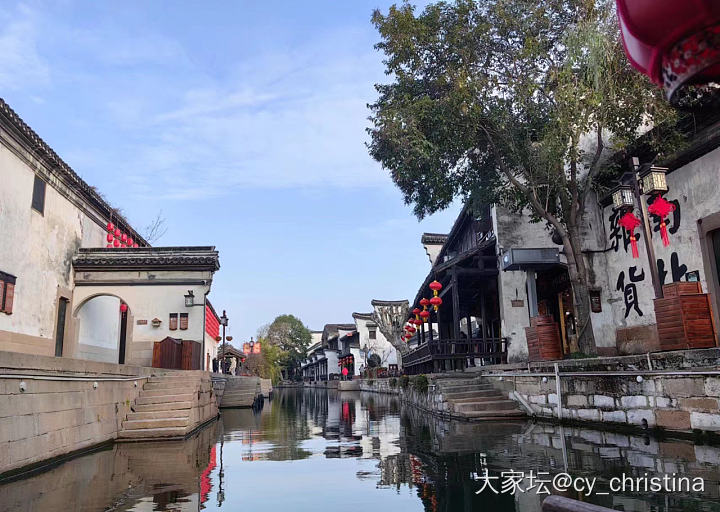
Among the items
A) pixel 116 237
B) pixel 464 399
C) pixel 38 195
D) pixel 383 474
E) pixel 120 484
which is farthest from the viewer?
pixel 116 237

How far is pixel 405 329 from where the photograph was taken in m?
28.3

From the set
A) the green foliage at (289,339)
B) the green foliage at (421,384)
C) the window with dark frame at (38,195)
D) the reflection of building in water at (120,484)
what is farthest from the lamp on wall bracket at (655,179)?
the green foliage at (289,339)

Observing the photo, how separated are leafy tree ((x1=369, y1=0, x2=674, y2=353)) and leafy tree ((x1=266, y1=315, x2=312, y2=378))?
59262mm

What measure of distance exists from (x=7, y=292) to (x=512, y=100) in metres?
13.3

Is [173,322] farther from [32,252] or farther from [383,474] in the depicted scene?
[383,474]

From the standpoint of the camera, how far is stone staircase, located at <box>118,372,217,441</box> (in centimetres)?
1015

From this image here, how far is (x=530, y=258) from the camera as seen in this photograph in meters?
14.5

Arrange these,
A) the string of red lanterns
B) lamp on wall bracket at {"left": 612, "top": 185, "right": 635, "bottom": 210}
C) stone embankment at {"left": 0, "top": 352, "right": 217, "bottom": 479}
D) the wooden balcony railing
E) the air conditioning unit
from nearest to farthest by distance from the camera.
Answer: stone embankment at {"left": 0, "top": 352, "right": 217, "bottom": 479} → lamp on wall bracket at {"left": 612, "top": 185, "right": 635, "bottom": 210} → the air conditioning unit → the wooden balcony railing → the string of red lanterns

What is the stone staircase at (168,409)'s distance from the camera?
10.1 m

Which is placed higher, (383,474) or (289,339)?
(289,339)

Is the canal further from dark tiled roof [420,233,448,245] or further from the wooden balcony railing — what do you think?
dark tiled roof [420,233,448,245]

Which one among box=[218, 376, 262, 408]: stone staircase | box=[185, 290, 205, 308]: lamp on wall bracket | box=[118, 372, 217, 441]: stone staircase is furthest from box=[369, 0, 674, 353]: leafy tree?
box=[218, 376, 262, 408]: stone staircase

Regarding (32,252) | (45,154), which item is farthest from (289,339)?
(45,154)

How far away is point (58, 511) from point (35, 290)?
41.0 feet
